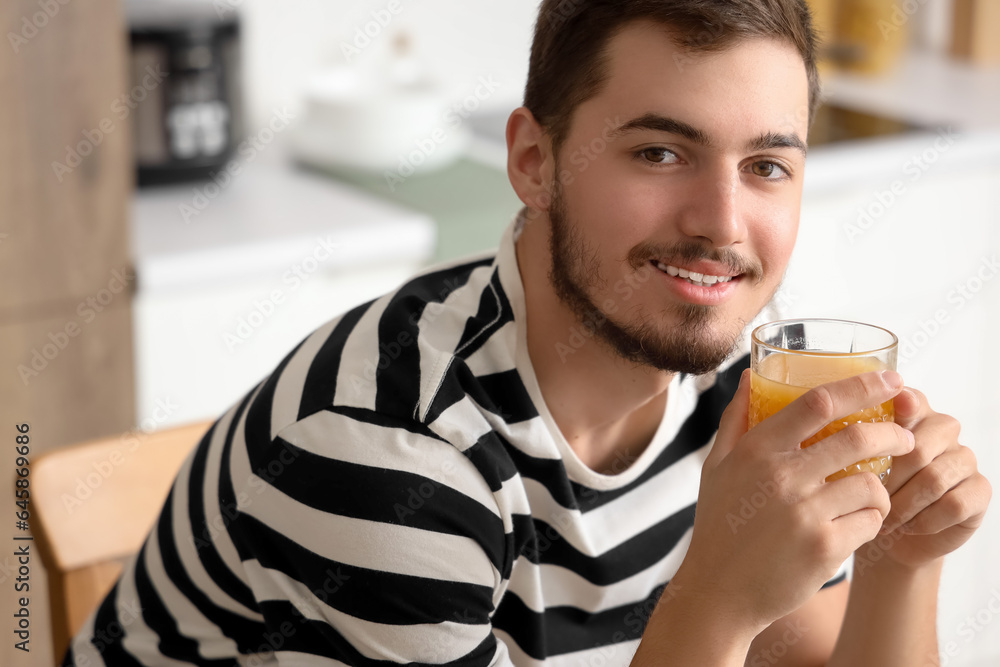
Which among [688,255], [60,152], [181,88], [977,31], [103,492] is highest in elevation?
[977,31]

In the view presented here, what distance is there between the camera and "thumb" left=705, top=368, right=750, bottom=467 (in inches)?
34.0

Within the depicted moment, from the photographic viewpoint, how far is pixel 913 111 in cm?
234

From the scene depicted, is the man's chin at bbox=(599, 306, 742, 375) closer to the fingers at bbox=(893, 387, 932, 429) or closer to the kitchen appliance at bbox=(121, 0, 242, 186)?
the fingers at bbox=(893, 387, 932, 429)

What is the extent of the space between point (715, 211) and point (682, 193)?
30 millimetres

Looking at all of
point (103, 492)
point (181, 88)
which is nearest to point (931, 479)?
point (103, 492)

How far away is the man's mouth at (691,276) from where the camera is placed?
850 millimetres

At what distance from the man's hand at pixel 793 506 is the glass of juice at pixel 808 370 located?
22 millimetres

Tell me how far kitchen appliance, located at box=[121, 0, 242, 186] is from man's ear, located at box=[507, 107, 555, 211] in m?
0.98

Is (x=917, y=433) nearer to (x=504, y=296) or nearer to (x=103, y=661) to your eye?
(x=504, y=296)

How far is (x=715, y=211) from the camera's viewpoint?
2.72 ft

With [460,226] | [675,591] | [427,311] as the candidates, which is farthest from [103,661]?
[460,226]

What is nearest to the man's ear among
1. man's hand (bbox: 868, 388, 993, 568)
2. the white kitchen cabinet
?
man's hand (bbox: 868, 388, 993, 568)

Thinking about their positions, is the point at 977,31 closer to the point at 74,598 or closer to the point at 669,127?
the point at 669,127

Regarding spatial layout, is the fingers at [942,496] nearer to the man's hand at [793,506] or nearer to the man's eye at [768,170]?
the man's hand at [793,506]
